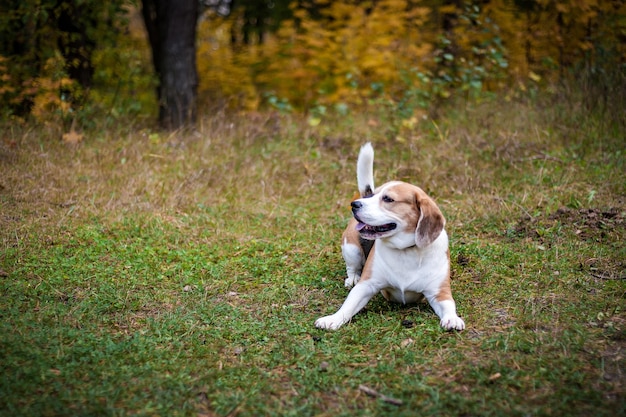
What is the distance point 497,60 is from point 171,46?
5199mm

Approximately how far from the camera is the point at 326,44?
39.5 ft

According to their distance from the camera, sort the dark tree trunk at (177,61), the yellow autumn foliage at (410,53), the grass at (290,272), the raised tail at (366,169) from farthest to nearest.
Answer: the yellow autumn foliage at (410,53)
the dark tree trunk at (177,61)
the raised tail at (366,169)
the grass at (290,272)

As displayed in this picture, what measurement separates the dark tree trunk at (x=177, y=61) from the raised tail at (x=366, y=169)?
192 inches

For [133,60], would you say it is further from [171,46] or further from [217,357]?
[217,357]

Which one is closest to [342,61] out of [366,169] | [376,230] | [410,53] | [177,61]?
[410,53]

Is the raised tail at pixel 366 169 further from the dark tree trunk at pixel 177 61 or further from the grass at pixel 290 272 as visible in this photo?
the dark tree trunk at pixel 177 61

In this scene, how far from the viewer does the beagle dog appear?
13.9ft

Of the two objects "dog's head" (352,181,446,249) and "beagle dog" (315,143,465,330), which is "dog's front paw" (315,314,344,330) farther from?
"dog's head" (352,181,446,249)

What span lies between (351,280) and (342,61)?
744 cm

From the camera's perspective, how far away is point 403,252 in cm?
437

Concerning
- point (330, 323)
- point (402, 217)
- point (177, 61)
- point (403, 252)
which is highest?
point (177, 61)

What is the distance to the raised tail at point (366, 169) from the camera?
4.86 meters

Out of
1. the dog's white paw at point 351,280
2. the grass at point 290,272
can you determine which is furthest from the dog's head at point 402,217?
the dog's white paw at point 351,280

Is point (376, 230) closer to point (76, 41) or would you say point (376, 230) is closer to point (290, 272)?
point (290, 272)
